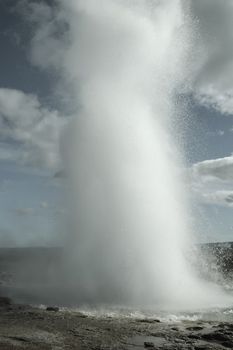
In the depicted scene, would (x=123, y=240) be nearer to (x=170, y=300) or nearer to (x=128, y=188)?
(x=128, y=188)

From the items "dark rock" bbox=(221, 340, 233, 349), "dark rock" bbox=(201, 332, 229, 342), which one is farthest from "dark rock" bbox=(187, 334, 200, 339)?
"dark rock" bbox=(221, 340, 233, 349)

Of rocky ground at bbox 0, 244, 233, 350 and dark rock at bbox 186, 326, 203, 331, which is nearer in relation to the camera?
rocky ground at bbox 0, 244, 233, 350

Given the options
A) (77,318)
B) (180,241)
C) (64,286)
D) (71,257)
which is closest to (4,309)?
(77,318)

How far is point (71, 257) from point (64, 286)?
393 cm

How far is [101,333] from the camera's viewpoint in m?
23.7

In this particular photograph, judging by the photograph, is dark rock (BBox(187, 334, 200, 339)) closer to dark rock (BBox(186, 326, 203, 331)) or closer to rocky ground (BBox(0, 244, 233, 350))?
rocky ground (BBox(0, 244, 233, 350))

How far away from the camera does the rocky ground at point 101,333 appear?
833 inches

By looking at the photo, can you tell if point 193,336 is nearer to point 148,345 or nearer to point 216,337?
point 216,337

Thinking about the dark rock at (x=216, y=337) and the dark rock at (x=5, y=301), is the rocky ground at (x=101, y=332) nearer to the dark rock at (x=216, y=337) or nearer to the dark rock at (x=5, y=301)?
the dark rock at (x=216, y=337)

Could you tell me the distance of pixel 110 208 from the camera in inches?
1768

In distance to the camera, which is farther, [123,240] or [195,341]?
[123,240]

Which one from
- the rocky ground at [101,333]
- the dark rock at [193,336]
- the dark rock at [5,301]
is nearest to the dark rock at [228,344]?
the rocky ground at [101,333]

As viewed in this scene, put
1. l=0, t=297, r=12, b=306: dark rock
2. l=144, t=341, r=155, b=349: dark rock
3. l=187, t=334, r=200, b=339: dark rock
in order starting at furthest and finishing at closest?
l=0, t=297, r=12, b=306: dark rock
l=187, t=334, r=200, b=339: dark rock
l=144, t=341, r=155, b=349: dark rock

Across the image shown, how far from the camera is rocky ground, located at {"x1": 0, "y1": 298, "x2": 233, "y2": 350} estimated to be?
69.4 ft
